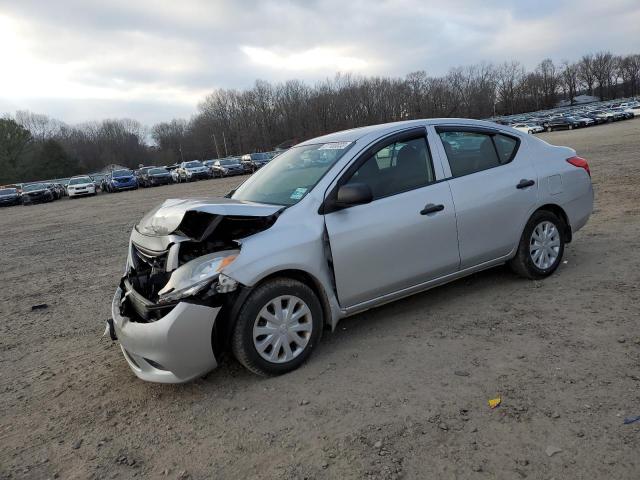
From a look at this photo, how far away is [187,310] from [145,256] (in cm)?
98

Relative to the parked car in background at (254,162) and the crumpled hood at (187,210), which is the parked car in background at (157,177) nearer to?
the parked car in background at (254,162)

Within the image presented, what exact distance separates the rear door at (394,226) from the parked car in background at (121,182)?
36188 millimetres

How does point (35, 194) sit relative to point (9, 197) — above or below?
below

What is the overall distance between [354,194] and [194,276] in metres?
1.31

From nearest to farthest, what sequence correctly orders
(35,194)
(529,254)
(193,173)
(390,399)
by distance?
(390,399) < (529,254) < (35,194) < (193,173)

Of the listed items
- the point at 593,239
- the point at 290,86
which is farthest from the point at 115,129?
the point at 593,239

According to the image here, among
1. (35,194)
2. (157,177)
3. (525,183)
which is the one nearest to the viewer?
(525,183)

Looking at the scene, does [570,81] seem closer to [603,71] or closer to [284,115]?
[603,71]

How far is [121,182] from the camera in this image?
121 ft

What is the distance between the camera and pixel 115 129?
392 ft

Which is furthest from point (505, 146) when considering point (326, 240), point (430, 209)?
point (326, 240)

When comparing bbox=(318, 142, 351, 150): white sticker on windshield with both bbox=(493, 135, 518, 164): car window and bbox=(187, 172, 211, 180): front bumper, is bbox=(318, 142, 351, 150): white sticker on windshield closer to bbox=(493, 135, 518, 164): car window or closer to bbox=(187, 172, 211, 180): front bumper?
bbox=(493, 135, 518, 164): car window

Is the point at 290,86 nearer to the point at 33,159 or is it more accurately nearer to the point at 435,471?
the point at 33,159

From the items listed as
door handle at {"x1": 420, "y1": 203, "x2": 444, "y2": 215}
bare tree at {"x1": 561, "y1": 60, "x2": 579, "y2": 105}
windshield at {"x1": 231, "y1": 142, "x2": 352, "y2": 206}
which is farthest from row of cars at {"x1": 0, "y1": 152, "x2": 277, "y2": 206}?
bare tree at {"x1": 561, "y1": 60, "x2": 579, "y2": 105}
